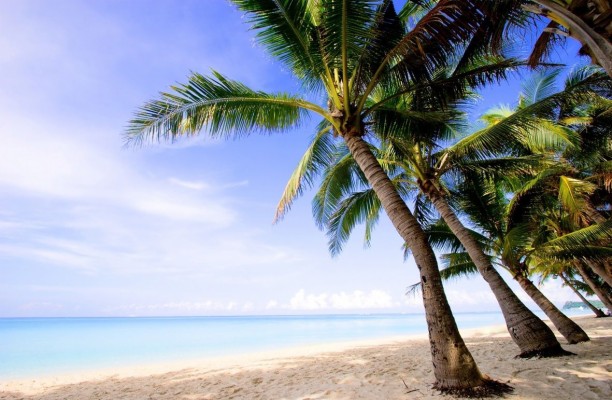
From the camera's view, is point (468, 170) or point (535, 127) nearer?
point (535, 127)

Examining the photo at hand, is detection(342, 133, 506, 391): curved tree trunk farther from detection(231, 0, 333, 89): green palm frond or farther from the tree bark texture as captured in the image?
detection(231, 0, 333, 89): green palm frond

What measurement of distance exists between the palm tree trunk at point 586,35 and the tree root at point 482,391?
324 centimetres

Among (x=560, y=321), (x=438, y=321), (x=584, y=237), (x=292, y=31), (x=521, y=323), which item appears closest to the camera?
(x=438, y=321)

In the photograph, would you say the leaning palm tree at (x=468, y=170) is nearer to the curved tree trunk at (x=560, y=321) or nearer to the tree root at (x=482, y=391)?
the curved tree trunk at (x=560, y=321)

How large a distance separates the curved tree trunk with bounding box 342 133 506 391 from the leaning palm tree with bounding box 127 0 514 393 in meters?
0.01

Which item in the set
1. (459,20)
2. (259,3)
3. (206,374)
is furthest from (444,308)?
(206,374)

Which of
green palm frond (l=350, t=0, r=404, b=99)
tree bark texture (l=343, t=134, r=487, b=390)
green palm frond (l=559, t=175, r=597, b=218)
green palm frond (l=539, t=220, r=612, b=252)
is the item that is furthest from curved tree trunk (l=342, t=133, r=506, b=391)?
green palm frond (l=539, t=220, r=612, b=252)

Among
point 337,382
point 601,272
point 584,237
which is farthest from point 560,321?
point 337,382

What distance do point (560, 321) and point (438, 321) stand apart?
17.9ft

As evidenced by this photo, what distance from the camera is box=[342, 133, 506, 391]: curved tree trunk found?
372cm

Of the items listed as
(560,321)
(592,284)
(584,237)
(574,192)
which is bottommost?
(560,321)

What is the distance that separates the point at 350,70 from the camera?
5.71 meters

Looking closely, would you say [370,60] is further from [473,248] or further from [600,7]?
[473,248]

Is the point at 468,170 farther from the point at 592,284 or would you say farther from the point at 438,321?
the point at 592,284
